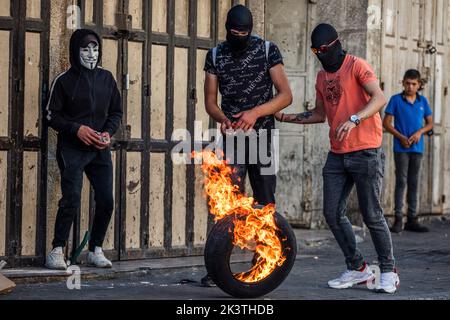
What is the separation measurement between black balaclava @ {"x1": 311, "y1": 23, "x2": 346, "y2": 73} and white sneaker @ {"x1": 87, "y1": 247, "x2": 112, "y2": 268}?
296 cm

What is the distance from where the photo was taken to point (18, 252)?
410 inches

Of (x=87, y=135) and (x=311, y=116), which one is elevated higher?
(x=311, y=116)

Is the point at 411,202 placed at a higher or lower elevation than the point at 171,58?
lower

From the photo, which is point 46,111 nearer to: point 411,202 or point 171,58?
point 171,58

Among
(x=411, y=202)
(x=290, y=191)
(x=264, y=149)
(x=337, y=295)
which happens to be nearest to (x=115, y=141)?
(x=264, y=149)

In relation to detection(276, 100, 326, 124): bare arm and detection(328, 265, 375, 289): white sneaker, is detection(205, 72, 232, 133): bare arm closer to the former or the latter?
detection(276, 100, 326, 124): bare arm

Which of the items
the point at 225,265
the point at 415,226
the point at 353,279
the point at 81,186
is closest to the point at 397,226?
the point at 415,226

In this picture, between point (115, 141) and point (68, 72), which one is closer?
point (68, 72)

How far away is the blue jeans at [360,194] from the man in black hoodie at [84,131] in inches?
91.2

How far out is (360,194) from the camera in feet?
30.4

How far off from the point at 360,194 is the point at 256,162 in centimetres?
92

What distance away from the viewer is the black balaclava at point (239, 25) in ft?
29.9

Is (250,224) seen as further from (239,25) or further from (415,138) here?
(415,138)
